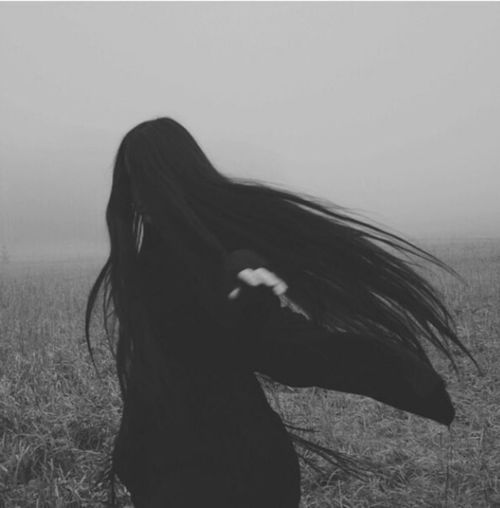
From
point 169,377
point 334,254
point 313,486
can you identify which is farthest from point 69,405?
point 334,254

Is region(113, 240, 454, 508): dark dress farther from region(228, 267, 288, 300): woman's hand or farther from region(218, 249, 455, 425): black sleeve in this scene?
region(228, 267, 288, 300): woman's hand

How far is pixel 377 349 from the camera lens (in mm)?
1133

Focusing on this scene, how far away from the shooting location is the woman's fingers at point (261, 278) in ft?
3.38

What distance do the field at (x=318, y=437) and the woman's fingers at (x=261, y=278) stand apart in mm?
1927

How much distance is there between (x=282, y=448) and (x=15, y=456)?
109 inches

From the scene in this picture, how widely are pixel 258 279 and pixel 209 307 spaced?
1.26ft

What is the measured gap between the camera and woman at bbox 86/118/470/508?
1.43 meters

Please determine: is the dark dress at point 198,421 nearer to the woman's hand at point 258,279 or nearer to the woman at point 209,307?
the woman at point 209,307

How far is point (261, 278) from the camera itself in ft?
3.40

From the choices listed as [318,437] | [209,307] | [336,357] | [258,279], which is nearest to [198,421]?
[209,307]

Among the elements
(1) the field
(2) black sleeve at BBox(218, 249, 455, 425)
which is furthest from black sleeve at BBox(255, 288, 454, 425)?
(1) the field

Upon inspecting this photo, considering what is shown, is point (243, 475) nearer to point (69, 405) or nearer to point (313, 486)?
point (313, 486)

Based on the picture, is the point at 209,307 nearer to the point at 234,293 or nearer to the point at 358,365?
the point at 234,293

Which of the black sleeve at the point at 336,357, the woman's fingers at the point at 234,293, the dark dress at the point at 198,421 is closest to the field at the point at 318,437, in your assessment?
the dark dress at the point at 198,421
